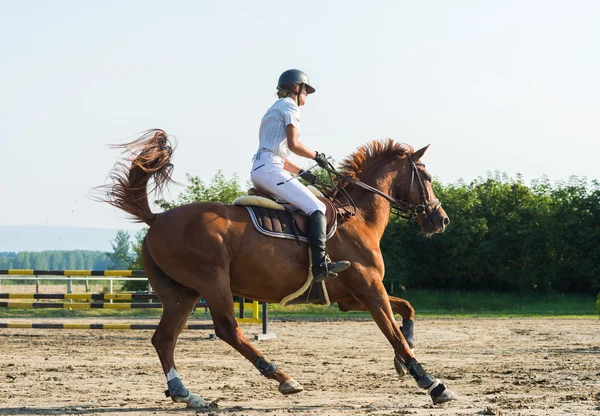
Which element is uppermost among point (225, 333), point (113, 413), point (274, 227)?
point (274, 227)

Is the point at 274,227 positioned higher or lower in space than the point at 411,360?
higher

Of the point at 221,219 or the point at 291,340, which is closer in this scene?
the point at 221,219

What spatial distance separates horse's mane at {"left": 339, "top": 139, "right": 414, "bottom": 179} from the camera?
31.7 feet

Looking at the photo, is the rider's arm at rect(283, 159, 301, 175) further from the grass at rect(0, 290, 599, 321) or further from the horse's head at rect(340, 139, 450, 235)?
the grass at rect(0, 290, 599, 321)

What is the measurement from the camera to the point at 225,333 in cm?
811

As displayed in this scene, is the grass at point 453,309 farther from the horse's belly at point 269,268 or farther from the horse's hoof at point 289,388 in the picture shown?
the horse's hoof at point 289,388

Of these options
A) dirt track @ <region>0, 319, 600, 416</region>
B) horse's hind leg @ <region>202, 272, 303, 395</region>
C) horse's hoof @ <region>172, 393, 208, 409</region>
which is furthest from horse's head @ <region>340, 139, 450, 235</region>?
horse's hoof @ <region>172, 393, 208, 409</region>

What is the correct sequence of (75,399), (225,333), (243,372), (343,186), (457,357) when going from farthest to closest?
1. (457,357)
2. (243,372)
3. (343,186)
4. (75,399)
5. (225,333)

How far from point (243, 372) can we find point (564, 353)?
18.6 feet

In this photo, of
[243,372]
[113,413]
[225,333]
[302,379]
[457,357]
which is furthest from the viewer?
[457,357]

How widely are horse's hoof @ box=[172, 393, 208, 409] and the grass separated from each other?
1556 cm

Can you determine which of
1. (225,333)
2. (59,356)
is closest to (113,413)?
(225,333)

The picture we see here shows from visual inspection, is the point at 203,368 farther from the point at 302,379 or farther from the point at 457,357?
the point at 457,357

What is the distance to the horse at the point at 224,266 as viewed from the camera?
8.04 m
